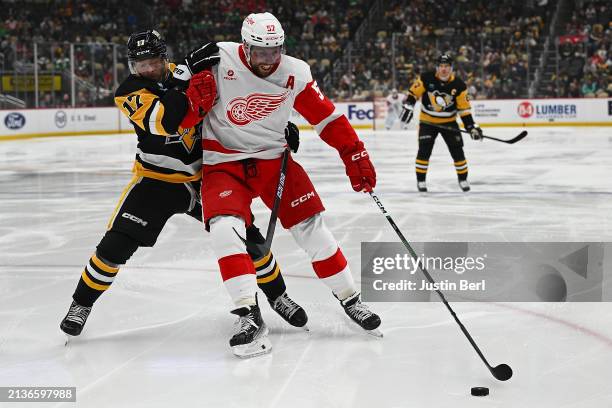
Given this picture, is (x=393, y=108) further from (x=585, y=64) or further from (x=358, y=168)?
(x=358, y=168)

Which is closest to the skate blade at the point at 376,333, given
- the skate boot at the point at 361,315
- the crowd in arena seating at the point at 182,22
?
the skate boot at the point at 361,315

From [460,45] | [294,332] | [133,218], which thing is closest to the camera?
[133,218]

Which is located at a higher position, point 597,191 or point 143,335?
point 143,335

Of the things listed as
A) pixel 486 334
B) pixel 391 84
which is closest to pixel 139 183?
pixel 486 334

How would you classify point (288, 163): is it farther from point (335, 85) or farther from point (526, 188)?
point (335, 85)

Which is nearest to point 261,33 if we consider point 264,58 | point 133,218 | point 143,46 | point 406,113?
point 264,58

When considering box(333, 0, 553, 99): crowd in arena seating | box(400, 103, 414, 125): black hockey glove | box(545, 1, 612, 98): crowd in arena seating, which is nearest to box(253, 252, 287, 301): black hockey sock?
box(400, 103, 414, 125): black hockey glove

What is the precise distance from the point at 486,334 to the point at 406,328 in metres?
0.31

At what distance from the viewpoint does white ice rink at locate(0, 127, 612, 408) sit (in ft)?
9.04

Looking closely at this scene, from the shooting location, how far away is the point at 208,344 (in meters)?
3.36

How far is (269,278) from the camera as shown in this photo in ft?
12.0

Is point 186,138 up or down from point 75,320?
up

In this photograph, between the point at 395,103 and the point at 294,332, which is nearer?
the point at 294,332

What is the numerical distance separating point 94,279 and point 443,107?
5620 mm
